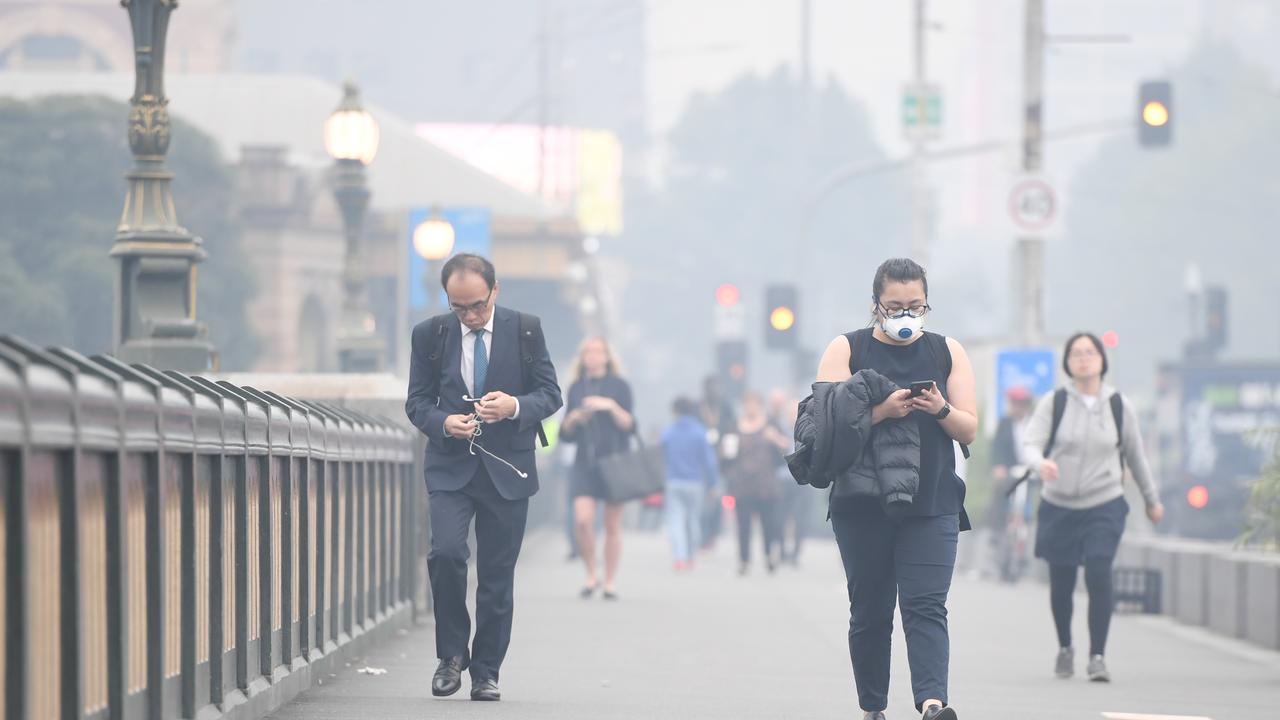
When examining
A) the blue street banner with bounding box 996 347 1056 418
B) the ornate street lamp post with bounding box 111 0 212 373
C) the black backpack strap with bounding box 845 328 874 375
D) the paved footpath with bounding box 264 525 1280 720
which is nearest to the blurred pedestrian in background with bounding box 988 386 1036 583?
the blue street banner with bounding box 996 347 1056 418

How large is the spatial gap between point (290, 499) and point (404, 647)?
3474 millimetres

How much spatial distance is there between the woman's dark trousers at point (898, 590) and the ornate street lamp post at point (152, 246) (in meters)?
7.16

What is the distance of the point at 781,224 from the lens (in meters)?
115

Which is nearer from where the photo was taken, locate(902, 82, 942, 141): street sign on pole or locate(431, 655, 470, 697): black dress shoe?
locate(431, 655, 470, 697): black dress shoe

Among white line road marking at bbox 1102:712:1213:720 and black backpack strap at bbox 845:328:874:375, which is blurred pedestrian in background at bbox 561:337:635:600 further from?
black backpack strap at bbox 845:328:874:375

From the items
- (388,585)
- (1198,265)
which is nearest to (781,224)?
(1198,265)

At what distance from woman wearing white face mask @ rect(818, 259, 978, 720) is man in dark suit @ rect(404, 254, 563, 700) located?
175cm

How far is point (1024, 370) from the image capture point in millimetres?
23078

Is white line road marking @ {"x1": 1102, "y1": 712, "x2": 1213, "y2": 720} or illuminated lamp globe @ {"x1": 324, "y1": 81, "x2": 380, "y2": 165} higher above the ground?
illuminated lamp globe @ {"x1": 324, "y1": 81, "x2": 380, "y2": 165}

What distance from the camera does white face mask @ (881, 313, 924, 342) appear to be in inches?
325

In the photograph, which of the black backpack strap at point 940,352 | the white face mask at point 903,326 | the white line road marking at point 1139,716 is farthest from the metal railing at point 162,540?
the white line road marking at point 1139,716

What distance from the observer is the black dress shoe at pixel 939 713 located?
7.92 m

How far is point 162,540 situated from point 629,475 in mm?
11179

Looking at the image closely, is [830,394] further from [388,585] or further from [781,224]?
[781,224]
